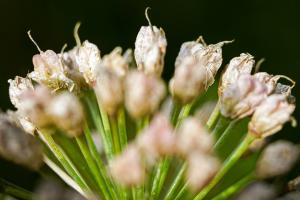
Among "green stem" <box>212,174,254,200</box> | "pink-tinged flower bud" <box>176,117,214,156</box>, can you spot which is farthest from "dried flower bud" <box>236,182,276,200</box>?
"pink-tinged flower bud" <box>176,117,214,156</box>

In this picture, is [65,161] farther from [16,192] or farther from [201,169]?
[201,169]

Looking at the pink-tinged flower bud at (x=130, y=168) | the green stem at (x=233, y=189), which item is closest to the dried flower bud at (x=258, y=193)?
the green stem at (x=233, y=189)

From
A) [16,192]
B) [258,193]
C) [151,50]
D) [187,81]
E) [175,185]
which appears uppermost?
[151,50]

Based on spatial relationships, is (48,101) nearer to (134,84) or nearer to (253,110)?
(134,84)

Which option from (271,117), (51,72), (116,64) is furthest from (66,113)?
(271,117)

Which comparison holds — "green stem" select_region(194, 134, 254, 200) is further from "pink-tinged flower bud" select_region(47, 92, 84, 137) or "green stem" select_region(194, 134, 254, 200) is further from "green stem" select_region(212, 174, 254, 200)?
"pink-tinged flower bud" select_region(47, 92, 84, 137)

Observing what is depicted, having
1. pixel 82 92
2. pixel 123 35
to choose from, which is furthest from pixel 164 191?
pixel 123 35

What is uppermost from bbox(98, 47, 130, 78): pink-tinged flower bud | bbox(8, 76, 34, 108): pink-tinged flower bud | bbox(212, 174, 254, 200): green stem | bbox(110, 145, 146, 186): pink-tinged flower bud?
bbox(8, 76, 34, 108): pink-tinged flower bud
